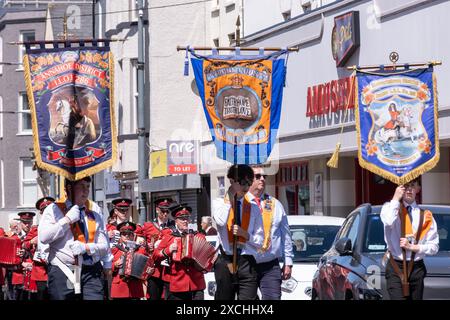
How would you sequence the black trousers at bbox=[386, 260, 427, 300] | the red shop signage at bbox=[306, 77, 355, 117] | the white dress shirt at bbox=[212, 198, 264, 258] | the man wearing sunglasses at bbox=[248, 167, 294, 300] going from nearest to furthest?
the black trousers at bbox=[386, 260, 427, 300], the white dress shirt at bbox=[212, 198, 264, 258], the man wearing sunglasses at bbox=[248, 167, 294, 300], the red shop signage at bbox=[306, 77, 355, 117]

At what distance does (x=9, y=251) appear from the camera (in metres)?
22.4

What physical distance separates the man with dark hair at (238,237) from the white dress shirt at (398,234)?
134 centimetres

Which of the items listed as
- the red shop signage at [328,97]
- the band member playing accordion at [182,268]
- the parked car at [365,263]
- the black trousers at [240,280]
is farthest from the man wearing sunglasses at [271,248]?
the red shop signage at [328,97]

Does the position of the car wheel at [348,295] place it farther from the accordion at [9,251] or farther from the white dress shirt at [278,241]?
A: the accordion at [9,251]

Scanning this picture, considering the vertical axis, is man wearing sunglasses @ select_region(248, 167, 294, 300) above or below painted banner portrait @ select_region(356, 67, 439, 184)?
below

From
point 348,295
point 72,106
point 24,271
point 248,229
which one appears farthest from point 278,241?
point 24,271

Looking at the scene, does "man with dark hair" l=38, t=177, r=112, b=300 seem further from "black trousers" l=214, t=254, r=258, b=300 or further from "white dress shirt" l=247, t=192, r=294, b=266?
"white dress shirt" l=247, t=192, r=294, b=266

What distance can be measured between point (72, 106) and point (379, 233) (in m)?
3.32

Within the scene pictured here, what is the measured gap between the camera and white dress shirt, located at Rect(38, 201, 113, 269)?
12883 millimetres

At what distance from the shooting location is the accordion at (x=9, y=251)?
22.2m

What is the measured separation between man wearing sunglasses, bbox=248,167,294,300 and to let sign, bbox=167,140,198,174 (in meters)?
25.1

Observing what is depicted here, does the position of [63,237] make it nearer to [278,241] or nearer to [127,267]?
[278,241]

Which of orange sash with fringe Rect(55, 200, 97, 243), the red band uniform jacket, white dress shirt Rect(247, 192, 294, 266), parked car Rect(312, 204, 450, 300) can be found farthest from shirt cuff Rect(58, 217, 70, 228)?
the red band uniform jacket

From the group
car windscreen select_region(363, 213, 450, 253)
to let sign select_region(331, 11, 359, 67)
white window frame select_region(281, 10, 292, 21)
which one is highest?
white window frame select_region(281, 10, 292, 21)
